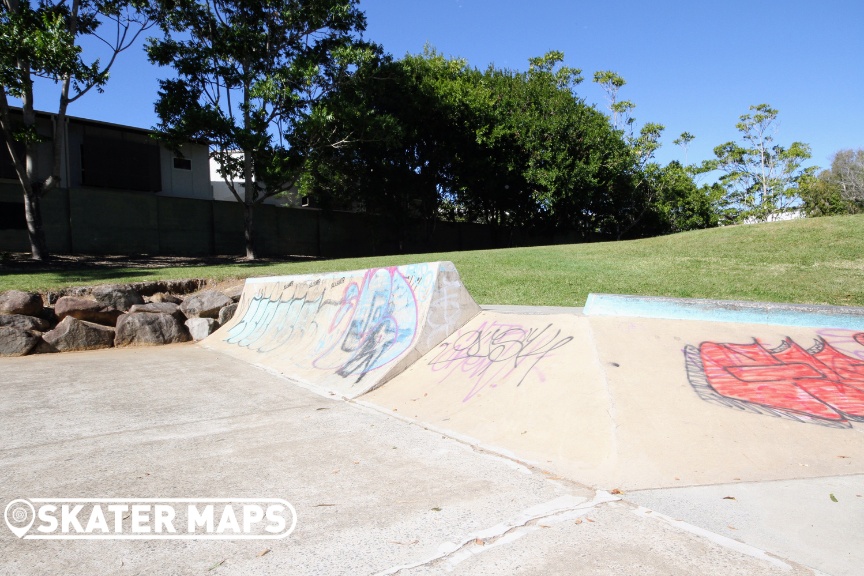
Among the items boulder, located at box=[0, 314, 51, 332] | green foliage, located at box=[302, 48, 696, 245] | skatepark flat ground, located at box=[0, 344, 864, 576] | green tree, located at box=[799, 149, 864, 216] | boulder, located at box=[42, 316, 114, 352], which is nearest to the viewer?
skatepark flat ground, located at box=[0, 344, 864, 576]

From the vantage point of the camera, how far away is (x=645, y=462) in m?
4.19

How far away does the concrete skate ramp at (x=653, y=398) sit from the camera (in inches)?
167

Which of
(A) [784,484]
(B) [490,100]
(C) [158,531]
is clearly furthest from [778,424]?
(B) [490,100]

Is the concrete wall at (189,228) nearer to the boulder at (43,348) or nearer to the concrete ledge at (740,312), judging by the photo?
the boulder at (43,348)

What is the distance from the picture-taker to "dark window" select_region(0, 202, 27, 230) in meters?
20.6

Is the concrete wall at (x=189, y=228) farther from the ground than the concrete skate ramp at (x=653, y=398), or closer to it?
farther from the ground

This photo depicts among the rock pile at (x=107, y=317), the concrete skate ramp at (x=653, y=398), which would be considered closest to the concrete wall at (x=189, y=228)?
the rock pile at (x=107, y=317)

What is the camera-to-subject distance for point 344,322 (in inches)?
346

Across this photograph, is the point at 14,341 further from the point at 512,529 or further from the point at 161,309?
the point at 512,529

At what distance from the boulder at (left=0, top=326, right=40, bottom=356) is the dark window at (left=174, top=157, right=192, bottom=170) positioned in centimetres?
1923

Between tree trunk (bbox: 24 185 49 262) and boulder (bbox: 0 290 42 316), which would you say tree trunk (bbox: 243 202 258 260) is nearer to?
tree trunk (bbox: 24 185 49 262)

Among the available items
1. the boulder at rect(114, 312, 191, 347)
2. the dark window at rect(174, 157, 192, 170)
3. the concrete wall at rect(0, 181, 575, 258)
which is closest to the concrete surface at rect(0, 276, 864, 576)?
the boulder at rect(114, 312, 191, 347)

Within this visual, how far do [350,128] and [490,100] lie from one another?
907 centimetres

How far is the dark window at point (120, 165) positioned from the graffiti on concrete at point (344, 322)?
17.8 meters
